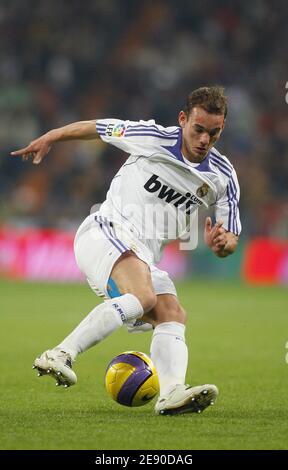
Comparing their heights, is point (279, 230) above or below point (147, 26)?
below

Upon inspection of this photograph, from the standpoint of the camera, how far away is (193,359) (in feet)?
30.2

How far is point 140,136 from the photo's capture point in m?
6.29

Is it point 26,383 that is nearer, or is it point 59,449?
Answer: point 59,449

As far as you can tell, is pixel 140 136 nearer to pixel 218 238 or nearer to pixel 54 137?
pixel 54 137

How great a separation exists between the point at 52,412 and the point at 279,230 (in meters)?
14.8

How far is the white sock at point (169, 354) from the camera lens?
605cm

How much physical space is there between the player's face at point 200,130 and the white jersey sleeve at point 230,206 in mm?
339

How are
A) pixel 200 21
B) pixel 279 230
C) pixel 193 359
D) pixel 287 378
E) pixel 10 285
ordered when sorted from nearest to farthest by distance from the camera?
Result: pixel 287 378 < pixel 193 359 < pixel 10 285 < pixel 279 230 < pixel 200 21

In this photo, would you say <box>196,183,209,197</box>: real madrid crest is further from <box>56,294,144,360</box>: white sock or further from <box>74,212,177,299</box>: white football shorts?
<box>56,294,144,360</box>: white sock

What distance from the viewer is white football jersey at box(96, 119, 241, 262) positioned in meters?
6.26

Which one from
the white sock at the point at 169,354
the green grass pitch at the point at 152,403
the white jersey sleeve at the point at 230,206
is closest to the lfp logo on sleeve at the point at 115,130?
the white jersey sleeve at the point at 230,206

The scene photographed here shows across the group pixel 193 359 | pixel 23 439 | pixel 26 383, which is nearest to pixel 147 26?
pixel 193 359

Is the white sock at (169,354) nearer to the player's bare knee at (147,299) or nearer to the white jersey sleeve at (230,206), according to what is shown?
the player's bare knee at (147,299)

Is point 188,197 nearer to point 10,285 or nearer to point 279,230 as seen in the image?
point 10,285
